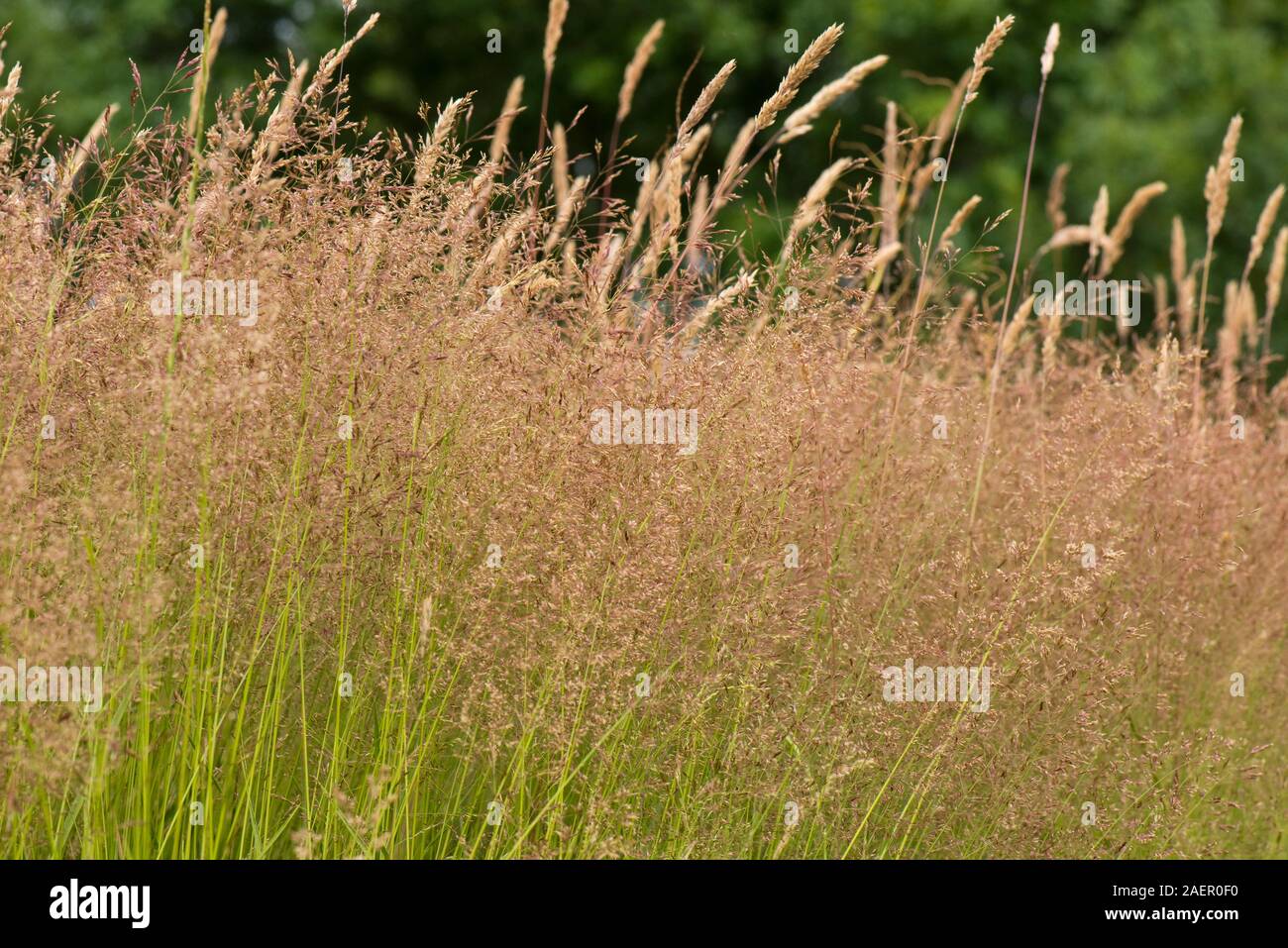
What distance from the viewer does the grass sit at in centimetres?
207

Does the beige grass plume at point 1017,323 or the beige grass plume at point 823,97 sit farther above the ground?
the beige grass plume at point 823,97

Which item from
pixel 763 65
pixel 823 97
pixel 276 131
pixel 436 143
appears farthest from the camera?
pixel 763 65

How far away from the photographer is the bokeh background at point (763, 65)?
11.4m

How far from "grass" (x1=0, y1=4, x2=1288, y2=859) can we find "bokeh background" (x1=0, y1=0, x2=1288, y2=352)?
339 inches

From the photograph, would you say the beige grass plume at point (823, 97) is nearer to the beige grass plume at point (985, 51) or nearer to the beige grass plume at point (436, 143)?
the beige grass plume at point (985, 51)

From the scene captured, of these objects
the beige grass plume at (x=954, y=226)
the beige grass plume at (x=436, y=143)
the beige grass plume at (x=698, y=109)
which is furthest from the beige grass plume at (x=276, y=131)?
the beige grass plume at (x=954, y=226)

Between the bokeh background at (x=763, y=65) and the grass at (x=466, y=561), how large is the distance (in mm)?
8608

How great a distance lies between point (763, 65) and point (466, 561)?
10956mm

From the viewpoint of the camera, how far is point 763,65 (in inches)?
492

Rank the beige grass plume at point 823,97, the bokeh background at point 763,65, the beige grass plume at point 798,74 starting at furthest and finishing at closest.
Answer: the bokeh background at point 763,65, the beige grass plume at point 823,97, the beige grass plume at point 798,74

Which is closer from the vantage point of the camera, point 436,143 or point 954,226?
point 436,143

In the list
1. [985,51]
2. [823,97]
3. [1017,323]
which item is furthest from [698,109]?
[1017,323]

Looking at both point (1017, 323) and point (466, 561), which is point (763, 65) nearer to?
point (1017, 323)
